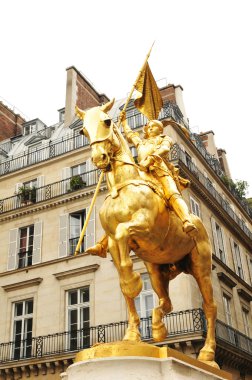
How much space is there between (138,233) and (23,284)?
18159 millimetres

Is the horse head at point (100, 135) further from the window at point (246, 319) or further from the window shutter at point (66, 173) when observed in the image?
the window at point (246, 319)

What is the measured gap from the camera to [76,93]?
91.8ft

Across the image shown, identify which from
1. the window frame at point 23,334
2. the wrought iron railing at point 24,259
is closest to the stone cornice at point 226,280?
the window frame at point 23,334

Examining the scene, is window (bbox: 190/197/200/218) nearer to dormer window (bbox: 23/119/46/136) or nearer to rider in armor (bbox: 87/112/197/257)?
dormer window (bbox: 23/119/46/136)

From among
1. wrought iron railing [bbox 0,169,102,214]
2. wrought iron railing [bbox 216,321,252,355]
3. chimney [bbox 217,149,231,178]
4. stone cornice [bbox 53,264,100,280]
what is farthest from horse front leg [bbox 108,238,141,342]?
chimney [bbox 217,149,231,178]

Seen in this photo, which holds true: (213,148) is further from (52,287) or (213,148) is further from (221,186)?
(52,287)

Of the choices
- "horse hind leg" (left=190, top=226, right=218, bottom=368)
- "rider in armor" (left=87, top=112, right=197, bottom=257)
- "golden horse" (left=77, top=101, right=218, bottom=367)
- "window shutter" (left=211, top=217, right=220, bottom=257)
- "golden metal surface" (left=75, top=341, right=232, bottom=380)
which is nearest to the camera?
"golden metal surface" (left=75, top=341, right=232, bottom=380)

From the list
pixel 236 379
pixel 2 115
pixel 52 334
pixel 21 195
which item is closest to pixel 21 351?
pixel 52 334

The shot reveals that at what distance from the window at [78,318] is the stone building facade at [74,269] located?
40mm

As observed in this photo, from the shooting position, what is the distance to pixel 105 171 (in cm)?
544

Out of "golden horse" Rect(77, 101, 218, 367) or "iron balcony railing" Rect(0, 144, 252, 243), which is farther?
"iron balcony railing" Rect(0, 144, 252, 243)

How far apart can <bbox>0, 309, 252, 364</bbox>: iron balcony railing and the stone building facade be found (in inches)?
1.5

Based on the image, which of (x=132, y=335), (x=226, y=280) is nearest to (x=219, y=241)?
(x=226, y=280)

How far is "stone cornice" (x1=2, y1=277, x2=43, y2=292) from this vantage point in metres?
21.8
